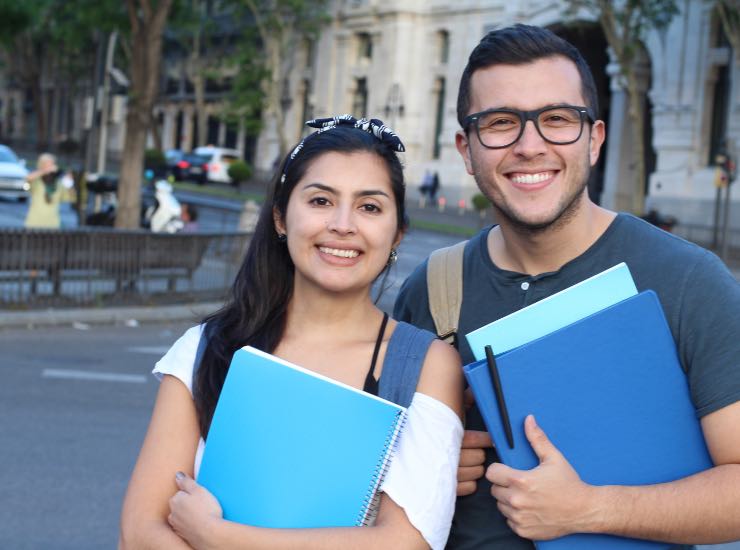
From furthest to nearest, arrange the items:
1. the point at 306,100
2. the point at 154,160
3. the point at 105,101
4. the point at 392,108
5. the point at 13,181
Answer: the point at 306,100
the point at 154,160
the point at 392,108
the point at 13,181
the point at 105,101

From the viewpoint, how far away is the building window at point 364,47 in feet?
198

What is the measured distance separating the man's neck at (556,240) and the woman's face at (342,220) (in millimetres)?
315

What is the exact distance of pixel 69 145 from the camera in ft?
213

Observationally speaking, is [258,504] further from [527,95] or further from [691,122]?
[691,122]

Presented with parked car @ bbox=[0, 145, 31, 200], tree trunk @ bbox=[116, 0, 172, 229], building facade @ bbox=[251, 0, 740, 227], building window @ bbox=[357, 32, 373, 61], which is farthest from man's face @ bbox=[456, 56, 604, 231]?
building window @ bbox=[357, 32, 373, 61]

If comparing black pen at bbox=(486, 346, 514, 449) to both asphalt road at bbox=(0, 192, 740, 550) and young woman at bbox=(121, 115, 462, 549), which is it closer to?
young woman at bbox=(121, 115, 462, 549)

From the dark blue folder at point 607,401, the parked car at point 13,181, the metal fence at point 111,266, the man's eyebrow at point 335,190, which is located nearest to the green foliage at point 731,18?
the parked car at point 13,181

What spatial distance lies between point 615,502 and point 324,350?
2.42 feet

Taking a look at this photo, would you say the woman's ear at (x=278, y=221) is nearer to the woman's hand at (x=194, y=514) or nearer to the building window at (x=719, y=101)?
the woman's hand at (x=194, y=514)

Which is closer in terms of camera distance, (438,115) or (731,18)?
(731,18)

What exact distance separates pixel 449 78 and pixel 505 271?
5217 cm

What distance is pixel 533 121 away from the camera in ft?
9.37

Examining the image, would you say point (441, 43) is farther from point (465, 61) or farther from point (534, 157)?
point (534, 157)

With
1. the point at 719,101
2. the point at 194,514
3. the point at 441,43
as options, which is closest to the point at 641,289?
the point at 194,514
